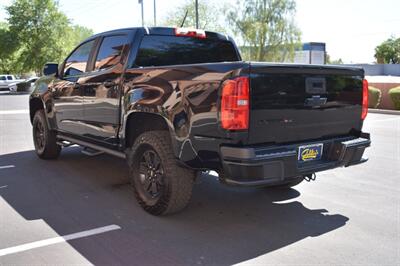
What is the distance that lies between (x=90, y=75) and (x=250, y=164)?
9.44 feet

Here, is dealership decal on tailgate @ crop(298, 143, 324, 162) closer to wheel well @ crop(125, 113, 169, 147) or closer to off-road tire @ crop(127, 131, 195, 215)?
off-road tire @ crop(127, 131, 195, 215)

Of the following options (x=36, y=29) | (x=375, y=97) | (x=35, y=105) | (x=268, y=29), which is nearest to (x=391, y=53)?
(x=268, y=29)

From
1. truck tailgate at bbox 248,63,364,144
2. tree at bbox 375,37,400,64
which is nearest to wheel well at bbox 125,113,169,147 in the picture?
truck tailgate at bbox 248,63,364,144

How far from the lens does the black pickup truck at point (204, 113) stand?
3.51 metres

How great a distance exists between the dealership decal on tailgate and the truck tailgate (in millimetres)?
100

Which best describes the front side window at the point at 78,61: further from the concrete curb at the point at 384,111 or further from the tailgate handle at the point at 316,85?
the concrete curb at the point at 384,111

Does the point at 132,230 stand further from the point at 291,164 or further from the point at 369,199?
the point at 369,199

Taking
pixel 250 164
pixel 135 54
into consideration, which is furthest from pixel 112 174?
pixel 250 164

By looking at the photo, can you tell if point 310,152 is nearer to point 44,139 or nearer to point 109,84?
point 109,84

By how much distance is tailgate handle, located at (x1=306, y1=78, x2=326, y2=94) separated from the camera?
3.88 m

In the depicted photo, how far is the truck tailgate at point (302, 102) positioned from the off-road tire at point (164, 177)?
35.5 inches

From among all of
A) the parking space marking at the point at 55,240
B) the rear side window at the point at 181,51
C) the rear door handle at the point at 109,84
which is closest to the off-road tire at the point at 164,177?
the parking space marking at the point at 55,240

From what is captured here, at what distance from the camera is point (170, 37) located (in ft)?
17.3

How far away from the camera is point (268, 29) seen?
37.4 meters
